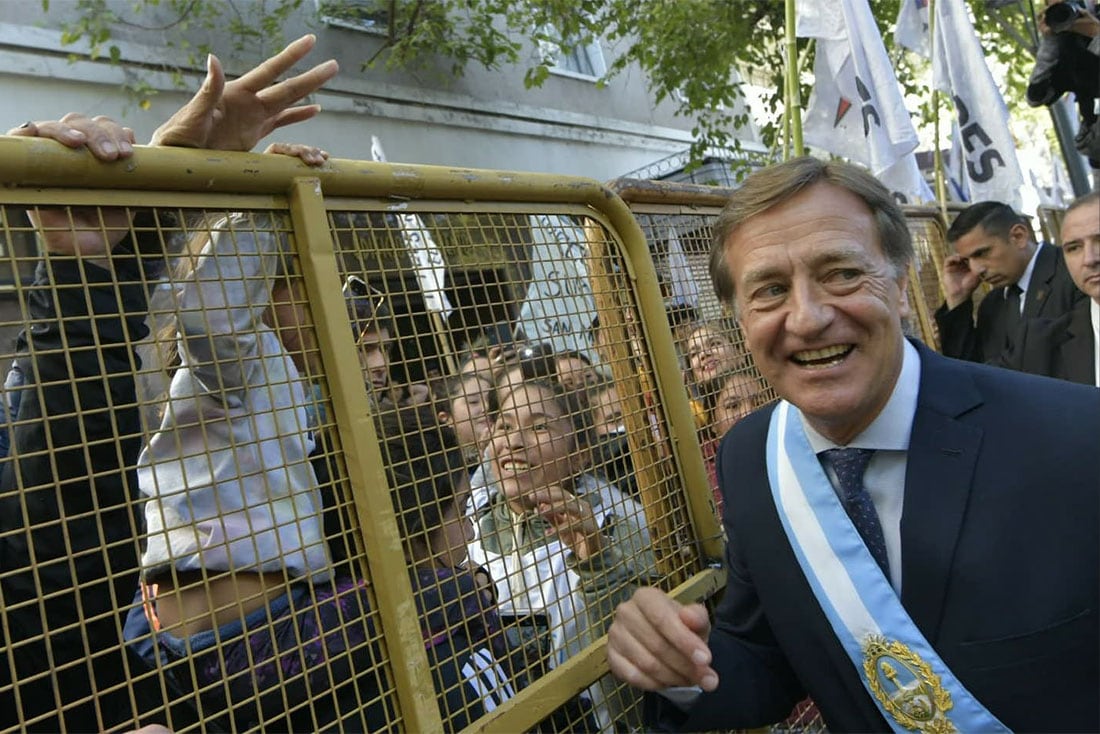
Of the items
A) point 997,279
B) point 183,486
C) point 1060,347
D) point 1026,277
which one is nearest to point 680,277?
point 183,486

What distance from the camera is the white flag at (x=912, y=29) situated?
5465 mm

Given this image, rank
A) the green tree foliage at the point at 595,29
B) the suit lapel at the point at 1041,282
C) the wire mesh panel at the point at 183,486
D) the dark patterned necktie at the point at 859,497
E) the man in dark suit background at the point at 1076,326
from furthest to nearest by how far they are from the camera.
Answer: the green tree foliage at the point at 595,29
the suit lapel at the point at 1041,282
the man in dark suit background at the point at 1076,326
the dark patterned necktie at the point at 859,497
the wire mesh panel at the point at 183,486

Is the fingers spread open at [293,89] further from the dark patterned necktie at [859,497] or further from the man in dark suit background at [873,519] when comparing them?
the dark patterned necktie at [859,497]

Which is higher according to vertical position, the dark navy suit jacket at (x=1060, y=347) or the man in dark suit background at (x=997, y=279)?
the man in dark suit background at (x=997, y=279)

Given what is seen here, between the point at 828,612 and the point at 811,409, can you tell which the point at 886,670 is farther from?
the point at 811,409

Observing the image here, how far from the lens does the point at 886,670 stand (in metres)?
1.52

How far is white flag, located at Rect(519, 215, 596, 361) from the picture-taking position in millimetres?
1663

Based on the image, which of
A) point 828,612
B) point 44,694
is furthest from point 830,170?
point 44,694

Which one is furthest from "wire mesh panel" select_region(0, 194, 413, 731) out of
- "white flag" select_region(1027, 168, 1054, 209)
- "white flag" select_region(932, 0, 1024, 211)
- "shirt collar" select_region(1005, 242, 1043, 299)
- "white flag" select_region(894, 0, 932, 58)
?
"white flag" select_region(1027, 168, 1054, 209)

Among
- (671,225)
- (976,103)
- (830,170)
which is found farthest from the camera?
(976,103)

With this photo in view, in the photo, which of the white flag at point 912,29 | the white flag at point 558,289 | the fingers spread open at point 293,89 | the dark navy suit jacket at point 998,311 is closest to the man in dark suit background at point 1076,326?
the dark navy suit jacket at point 998,311

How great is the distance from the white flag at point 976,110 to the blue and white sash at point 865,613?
3913 millimetres

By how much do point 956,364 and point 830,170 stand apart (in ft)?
1.65

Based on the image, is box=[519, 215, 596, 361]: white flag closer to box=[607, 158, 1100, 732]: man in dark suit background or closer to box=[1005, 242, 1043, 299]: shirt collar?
box=[607, 158, 1100, 732]: man in dark suit background
